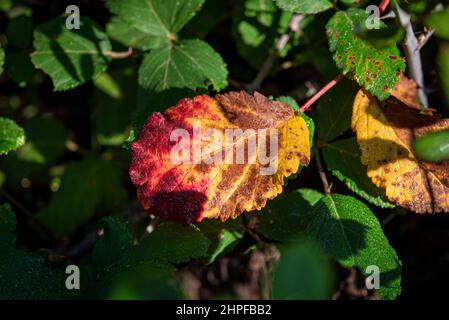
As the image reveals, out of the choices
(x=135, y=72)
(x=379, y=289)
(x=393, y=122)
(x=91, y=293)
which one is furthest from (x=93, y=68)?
(x=379, y=289)

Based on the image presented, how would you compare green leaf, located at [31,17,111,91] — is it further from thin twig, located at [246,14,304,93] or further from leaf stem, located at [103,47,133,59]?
thin twig, located at [246,14,304,93]

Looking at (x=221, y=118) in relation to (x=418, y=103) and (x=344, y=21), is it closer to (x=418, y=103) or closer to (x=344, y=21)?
(x=344, y=21)

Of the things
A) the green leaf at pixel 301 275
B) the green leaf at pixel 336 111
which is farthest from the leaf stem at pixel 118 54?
the green leaf at pixel 301 275

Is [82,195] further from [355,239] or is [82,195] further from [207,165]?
[355,239]

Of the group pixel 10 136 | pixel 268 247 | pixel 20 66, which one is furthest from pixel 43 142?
pixel 268 247

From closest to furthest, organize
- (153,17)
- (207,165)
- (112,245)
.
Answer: (207,165) → (112,245) → (153,17)

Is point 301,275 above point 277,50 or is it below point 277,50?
below

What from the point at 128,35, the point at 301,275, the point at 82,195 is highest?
the point at 128,35
